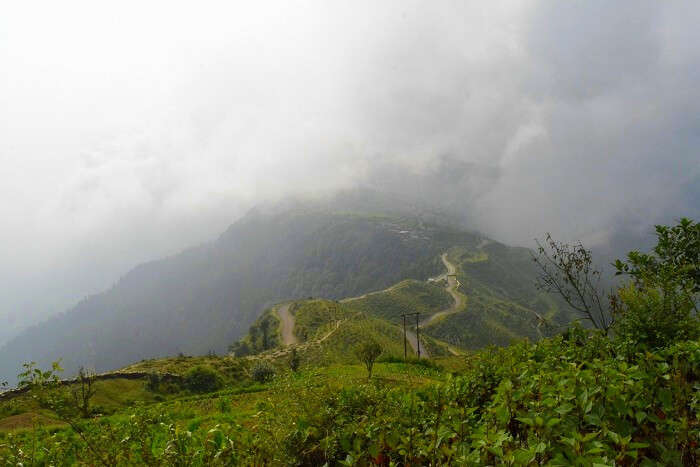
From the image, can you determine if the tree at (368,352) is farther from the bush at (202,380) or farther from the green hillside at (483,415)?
the green hillside at (483,415)

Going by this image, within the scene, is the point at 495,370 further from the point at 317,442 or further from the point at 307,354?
the point at 307,354

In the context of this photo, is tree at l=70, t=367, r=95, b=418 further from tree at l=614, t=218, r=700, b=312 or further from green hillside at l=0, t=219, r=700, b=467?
tree at l=614, t=218, r=700, b=312

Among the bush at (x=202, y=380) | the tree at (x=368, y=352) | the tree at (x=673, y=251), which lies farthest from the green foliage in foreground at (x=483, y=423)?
the bush at (x=202, y=380)

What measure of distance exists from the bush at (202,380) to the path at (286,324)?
232 feet

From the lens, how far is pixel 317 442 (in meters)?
5.07

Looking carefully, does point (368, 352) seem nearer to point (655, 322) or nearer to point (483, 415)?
point (655, 322)

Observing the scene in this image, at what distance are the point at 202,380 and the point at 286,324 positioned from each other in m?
105

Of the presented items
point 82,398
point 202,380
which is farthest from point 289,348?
point 82,398

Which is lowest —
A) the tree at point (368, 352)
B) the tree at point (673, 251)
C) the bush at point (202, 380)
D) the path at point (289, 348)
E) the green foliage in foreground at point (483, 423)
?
the path at point (289, 348)

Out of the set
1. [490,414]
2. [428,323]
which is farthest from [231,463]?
[428,323]

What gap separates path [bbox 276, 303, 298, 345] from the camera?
13268cm

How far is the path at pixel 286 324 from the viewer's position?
435 feet

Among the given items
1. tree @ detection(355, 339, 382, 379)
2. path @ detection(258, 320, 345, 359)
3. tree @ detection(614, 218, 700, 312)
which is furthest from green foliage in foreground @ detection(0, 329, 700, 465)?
path @ detection(258, 320, 345, 359)

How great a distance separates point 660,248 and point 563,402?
36.6 feet
